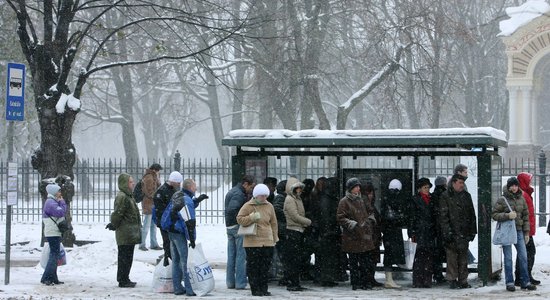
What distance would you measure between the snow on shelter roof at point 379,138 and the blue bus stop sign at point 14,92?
3.02 meters

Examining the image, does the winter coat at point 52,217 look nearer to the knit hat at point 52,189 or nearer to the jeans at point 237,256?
the knit hat at point 52,189

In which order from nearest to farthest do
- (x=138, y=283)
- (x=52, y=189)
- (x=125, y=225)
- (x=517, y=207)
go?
(x=517, y=207) < (x=125, y=225) < (x=52, y=189) < (x=138, y=283)

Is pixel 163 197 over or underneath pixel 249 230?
over

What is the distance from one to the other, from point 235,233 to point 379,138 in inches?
96.9

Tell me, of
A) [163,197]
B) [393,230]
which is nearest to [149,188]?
[163,197]

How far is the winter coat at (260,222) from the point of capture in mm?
12727

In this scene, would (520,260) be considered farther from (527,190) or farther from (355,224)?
(355,224)

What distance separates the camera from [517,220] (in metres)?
13.4

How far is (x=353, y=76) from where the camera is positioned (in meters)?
39.8

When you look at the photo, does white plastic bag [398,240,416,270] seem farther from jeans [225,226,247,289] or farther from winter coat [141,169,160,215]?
winter coat [141,169,160,215]

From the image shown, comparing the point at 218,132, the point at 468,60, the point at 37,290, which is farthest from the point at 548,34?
the point at 37,290

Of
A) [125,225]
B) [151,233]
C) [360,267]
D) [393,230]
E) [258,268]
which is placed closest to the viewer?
[258,268]

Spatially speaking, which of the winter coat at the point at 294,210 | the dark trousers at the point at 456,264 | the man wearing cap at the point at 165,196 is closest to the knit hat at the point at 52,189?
the man wearing cap at the point at 165,196

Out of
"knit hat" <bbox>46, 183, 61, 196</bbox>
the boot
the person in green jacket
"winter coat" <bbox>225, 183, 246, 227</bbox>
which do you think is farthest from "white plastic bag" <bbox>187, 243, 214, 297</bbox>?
the boot
